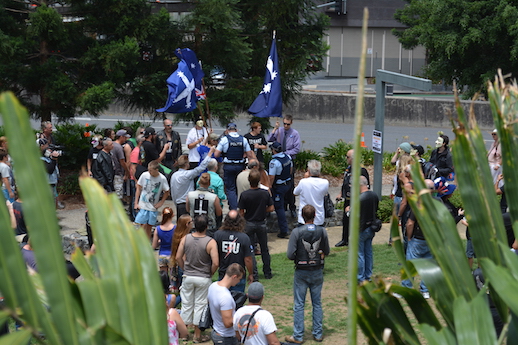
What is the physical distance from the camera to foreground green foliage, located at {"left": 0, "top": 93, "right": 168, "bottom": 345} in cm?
130

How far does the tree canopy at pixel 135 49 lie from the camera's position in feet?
43.8

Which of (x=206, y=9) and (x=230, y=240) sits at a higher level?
(x=206, y=9)

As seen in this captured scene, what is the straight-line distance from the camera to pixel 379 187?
12.9m

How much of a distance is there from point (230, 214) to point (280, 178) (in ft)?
13.1

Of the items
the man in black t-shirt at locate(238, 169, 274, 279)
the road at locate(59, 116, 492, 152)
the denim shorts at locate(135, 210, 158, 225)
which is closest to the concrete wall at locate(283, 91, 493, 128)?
the road at locate(59, 116, 492, 152)

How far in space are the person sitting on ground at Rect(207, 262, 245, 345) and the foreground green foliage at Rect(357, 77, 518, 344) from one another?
450 cm

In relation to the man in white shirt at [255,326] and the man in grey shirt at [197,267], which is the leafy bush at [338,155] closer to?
the man in grey shirt at [197,267]

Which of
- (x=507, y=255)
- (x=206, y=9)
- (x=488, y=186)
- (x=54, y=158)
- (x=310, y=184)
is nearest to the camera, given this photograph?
(x=507, y=255)

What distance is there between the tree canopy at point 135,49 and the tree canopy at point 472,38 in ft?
18.6

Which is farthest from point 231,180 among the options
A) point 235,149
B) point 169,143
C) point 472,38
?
point 472,38

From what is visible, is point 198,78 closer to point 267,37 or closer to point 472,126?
point 267,37

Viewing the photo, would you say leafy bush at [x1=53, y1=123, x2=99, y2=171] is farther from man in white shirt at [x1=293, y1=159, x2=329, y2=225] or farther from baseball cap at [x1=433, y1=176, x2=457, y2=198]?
baseball cap at [x1=433, y1=176, x2=457, y2=198]

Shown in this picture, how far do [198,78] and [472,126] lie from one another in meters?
11.6

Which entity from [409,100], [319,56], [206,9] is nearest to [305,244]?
[206,9]
